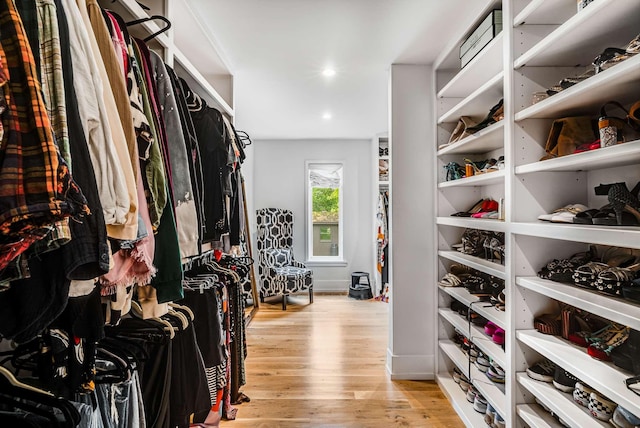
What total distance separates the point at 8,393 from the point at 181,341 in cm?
65

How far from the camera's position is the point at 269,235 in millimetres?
5309

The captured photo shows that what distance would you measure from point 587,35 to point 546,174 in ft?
1.88

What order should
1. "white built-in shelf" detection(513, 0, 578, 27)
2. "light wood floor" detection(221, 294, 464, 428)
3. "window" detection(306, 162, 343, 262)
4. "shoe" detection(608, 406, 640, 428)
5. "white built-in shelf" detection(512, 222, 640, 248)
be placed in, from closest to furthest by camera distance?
"white built-in shelf" detection(512, 222, 640, 248) < "shoe" detection(608, 406, 640, 428) < "white built-in shelf" detection(513, 0, 578, 27) < "light wood floor" detection(221, 294, 464, 428) < "window" detection(306, 162, 343, 262)

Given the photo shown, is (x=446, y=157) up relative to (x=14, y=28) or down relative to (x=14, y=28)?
up

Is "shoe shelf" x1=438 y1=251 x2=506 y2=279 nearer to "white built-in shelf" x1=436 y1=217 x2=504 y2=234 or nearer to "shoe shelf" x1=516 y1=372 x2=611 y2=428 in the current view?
"white built-in shelf" x1=436 y1=217 x2=504 y2=234

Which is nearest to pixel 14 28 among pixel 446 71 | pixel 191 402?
pixel 191 402

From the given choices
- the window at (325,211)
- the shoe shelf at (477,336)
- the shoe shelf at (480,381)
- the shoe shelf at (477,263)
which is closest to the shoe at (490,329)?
the shoe shelf at (477,336)

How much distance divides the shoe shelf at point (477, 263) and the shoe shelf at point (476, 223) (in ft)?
0.64

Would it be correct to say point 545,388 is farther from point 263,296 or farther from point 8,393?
point 263,296

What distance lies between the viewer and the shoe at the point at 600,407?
1246 millimetres

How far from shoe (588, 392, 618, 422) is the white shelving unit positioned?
1.2 inches

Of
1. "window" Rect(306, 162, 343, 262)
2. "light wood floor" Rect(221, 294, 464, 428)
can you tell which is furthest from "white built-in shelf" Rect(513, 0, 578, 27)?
"window" Rect(306, 162, 343, 262)

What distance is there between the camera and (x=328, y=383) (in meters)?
2.70

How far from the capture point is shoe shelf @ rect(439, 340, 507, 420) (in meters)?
1.89
